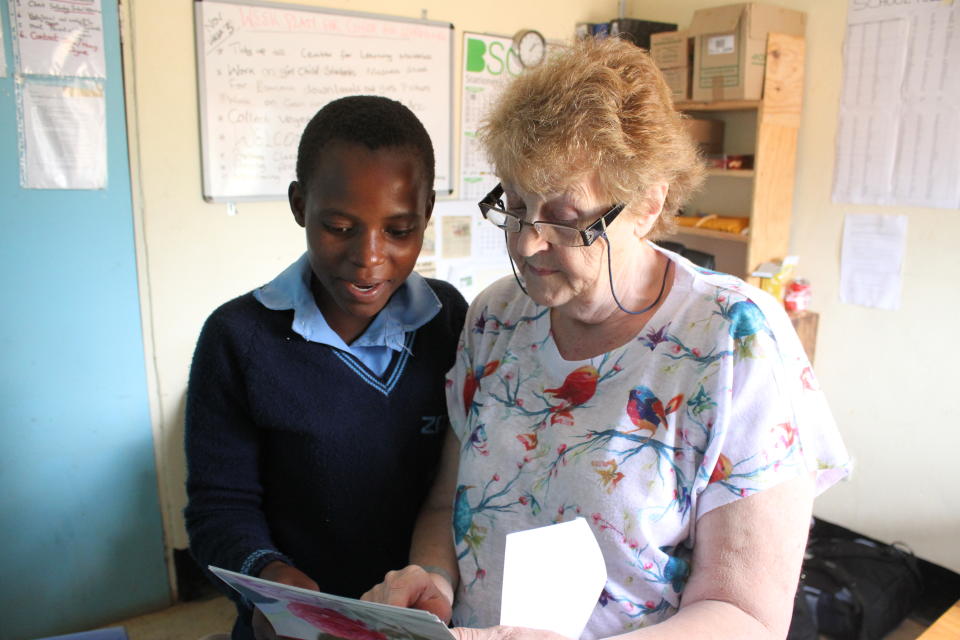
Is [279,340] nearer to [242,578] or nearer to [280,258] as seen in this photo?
[242,578]

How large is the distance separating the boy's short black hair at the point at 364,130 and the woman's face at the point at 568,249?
0.48ft

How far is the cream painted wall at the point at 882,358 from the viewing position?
268cm

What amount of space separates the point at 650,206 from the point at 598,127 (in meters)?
0.15

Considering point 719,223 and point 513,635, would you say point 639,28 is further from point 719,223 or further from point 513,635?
point 513,635

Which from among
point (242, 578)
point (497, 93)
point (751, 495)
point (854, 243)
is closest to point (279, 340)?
point (242, 578)

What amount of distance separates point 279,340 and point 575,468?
0.46 m

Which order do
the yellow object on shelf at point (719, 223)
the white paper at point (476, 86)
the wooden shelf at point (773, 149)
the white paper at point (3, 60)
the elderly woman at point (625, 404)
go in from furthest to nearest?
the white paper at point (476, 86) < the yellow object on shelf at point (719, 223) < the wooden shelf at point (773, 149) < the white paper at point (3, 60) < the elderly woman at point (625, 404)

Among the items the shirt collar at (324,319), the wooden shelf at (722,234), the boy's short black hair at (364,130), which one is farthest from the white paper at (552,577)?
the wooden shelf at (722,234)

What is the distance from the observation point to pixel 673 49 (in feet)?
9.95

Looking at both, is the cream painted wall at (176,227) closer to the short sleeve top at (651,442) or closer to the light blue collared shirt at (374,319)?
the light blue collared shirt at (374,319)

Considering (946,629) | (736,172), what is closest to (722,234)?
(736,172)

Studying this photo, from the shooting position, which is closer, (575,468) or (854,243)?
(575,468)

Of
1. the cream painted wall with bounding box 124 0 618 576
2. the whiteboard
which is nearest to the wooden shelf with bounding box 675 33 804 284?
the whiteboard

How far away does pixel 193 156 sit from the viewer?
2.52 metres
